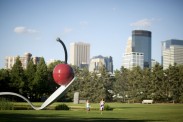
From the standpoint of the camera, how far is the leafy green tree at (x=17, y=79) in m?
57.9

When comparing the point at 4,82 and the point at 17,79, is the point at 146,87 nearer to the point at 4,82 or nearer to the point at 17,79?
the point at 17,79

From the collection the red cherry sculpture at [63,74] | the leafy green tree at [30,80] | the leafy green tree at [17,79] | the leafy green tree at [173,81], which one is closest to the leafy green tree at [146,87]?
the leafy green tree at [173,81]

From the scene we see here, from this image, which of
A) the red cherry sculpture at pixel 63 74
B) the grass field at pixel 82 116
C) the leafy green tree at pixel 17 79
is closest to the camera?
the grass field at pixel 82 116

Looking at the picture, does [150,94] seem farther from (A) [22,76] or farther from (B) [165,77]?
(A) [22,76]

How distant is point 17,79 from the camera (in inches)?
2317

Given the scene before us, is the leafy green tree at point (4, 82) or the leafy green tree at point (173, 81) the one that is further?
the leafy green tree at point (173, 81)

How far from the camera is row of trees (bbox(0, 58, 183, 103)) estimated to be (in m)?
59.7

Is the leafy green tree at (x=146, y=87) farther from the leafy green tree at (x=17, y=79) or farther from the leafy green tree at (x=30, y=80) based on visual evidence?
the leafy green tree at (x=17, y=79)

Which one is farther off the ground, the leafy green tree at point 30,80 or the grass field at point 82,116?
the leafy green tree at point 30,80

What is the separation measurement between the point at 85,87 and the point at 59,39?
39.8 m

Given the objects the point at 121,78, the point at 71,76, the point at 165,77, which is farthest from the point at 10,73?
the point at 71,76

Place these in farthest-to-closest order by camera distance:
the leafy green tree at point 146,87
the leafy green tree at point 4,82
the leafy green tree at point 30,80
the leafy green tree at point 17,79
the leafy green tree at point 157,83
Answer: the leafy green tree at point 146,87
the leafy green tree at point 157,83
the leafy green tree at point 30,80
the leafy green tree at point 17,79
the leafy green tree at point 4,82

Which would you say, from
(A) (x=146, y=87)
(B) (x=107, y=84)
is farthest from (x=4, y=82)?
(A) (x=146, y=87)

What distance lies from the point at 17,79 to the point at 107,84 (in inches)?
825
